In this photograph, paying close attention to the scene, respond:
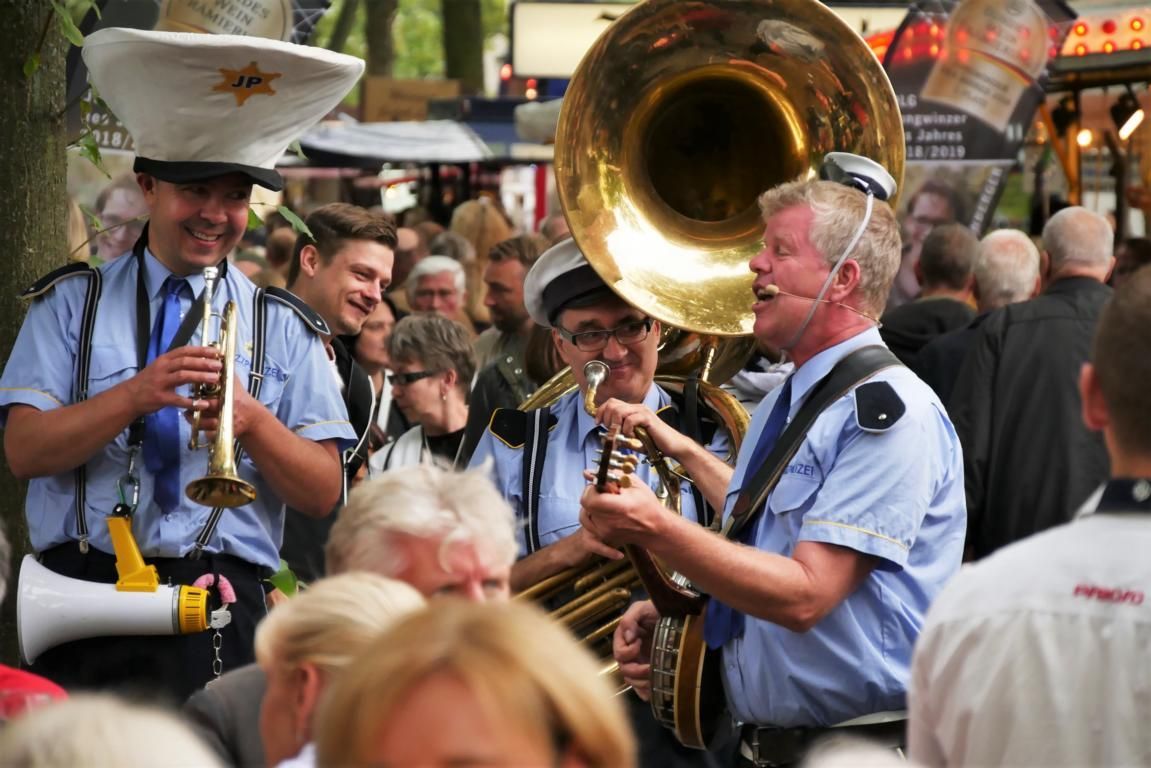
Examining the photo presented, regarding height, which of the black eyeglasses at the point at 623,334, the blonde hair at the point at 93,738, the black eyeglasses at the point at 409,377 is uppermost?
the blonde hair at the point at 93,738

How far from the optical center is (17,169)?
5.11 metres

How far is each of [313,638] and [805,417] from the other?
1.55 meters

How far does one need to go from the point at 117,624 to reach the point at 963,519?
1.95 m

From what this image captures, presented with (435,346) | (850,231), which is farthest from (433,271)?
(850,231)

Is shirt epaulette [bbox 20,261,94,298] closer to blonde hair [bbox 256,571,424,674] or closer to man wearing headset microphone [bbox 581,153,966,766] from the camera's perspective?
man wearing headset microphone [bbox 581,153,966,766]

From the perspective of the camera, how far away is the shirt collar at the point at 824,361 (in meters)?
4.05

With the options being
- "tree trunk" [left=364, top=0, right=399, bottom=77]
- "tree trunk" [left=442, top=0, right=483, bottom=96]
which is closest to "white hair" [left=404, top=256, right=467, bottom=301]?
"tree trunk" [left=442, top=0, right=483, bottom=96]

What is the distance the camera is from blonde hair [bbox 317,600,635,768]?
196 cm

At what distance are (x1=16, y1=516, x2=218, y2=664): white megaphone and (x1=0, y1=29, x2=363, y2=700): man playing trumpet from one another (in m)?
0.06

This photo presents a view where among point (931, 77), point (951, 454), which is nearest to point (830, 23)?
point (951, 454)

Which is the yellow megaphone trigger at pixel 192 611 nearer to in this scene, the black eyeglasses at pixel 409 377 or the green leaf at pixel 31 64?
the green leaf at pixel 31 64

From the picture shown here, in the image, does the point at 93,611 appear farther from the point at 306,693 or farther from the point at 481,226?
the point at 481,226

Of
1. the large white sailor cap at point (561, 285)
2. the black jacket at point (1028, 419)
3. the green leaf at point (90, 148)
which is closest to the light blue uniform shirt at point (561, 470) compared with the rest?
the large white sailor cap at point (561, 285)

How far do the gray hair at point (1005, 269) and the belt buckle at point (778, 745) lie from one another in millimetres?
4441
